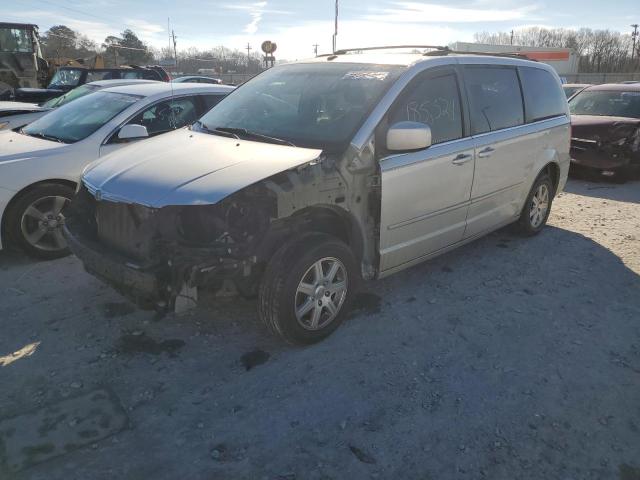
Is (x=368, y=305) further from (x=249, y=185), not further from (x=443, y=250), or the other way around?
(x=249, y=185)

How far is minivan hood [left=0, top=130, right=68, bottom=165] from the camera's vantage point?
4.68m

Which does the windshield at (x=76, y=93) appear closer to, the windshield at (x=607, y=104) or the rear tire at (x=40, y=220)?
the rear tire at (x=40, y=220)

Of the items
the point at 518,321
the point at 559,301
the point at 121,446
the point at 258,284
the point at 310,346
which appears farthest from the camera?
the point at 559,301

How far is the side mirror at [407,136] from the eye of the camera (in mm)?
3475

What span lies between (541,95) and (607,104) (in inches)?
223

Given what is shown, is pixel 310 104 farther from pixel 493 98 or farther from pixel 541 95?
pixel 541 95

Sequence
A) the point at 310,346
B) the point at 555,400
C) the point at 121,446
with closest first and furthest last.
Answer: the point at 121,446 < the point at 555,400 < the point at 310,346

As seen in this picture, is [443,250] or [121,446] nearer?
[121,446]

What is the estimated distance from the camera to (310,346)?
3525mm

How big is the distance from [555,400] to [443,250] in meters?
1.73

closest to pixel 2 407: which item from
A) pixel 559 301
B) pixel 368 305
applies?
pixel 368 305

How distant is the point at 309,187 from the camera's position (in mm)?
3223

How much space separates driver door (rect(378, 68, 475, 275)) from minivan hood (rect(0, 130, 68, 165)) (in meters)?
3.34

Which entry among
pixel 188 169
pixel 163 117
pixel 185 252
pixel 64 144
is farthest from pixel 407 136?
pixel 64 144
